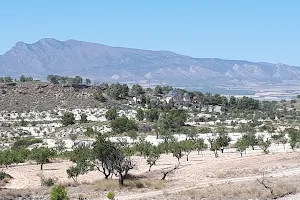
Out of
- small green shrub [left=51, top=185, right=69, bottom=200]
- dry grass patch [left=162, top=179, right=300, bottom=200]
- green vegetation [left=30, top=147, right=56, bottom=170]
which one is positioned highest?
small green shrub [left=51, top=185, right=69, bottom=200]

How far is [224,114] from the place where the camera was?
161 metres

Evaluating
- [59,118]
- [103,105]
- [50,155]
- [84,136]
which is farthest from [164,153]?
[103,105]

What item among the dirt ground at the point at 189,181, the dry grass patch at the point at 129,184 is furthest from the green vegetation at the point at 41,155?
the dry grass patch at the point at 129,184

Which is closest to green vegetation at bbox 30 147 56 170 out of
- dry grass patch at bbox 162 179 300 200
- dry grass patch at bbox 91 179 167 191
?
dry grass patch at bbox 91 179 167 191

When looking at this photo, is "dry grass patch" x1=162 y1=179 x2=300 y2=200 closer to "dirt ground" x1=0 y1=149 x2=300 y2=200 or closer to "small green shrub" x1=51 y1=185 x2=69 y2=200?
"dirt ground" x1=0 y1=149 x2=300 y2=200

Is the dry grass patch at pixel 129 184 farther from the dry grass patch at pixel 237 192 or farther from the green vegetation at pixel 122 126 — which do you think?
the green vegetation at pixel 122 126

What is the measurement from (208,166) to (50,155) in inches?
1093

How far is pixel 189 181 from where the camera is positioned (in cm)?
5553

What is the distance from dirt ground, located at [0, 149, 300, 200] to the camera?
47219 mm

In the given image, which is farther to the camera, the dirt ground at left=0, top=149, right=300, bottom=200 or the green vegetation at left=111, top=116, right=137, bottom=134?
the green vegetation at left=111, top=116, right=137, bottom=134

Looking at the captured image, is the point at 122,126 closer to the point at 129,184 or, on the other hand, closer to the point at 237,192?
the point at 129,184

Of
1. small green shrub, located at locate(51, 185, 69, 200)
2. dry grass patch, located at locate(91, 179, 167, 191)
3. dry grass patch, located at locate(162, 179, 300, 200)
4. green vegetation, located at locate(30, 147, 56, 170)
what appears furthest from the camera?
green vegetation, located at locate(30, 147, 56, 170)

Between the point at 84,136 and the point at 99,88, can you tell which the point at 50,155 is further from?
the point at 99,88

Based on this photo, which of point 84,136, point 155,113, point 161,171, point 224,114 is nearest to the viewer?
point 161,171
